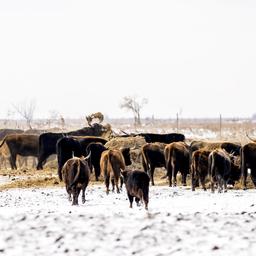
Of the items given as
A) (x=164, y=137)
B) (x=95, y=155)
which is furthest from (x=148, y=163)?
(x=164, y=137)

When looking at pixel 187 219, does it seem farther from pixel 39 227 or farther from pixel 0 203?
pixel 0 203

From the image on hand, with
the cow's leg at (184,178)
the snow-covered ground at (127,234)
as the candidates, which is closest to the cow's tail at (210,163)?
the cow's leg at (184,178)

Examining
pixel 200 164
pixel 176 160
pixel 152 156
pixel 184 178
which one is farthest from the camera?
pixel 152 156

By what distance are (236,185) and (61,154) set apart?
789cm

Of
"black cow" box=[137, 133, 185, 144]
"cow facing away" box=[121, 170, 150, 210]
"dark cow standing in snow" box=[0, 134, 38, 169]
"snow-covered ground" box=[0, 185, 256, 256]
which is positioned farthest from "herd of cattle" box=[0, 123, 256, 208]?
"snow-covered ground" box=[0, 185, 256, 256]

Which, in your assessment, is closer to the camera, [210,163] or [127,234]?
[127,234]

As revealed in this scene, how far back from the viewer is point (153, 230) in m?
11.2

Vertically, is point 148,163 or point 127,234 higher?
point 148,163

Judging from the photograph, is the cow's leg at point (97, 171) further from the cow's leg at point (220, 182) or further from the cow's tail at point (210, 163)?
the cow's leg at point (220, 182)

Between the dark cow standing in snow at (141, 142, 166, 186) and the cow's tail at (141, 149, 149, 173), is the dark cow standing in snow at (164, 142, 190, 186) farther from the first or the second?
the cow's tail at (141, 149, 149, 173)

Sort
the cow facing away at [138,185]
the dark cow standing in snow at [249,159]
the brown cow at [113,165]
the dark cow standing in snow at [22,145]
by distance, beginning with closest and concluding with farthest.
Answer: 1. the cow facing away at [138,185]
2. the brown cow at [113,165]
3. the dark cow standing in snow at [249,159]
4. the dark cow standing in snow at [22,145]

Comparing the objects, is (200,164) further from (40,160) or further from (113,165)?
(40,160)

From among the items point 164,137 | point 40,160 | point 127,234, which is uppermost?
point 164,137

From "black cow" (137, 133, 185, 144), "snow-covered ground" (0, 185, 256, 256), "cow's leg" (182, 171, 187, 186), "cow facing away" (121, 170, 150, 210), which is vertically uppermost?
"black cow" (137, 133, 185, 144)
